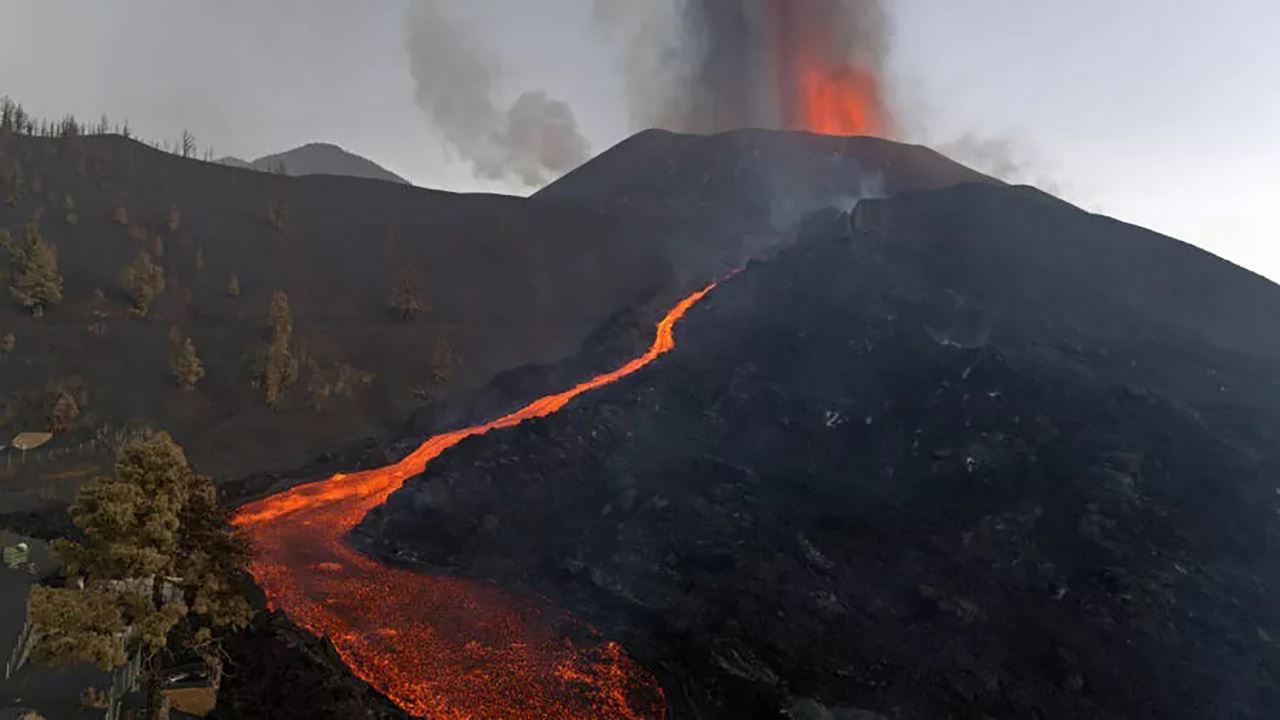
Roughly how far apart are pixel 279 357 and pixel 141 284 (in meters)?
21.8

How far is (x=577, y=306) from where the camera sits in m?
108

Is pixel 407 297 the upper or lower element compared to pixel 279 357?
upper

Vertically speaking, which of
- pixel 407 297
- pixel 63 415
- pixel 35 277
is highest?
pixel 407 297

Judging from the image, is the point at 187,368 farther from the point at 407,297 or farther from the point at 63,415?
the point at 407,297

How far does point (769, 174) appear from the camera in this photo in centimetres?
14950

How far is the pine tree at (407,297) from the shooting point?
99562 mm

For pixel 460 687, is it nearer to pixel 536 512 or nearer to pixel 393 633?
pixel 393 633

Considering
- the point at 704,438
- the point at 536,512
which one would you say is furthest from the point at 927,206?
the point at 536,512

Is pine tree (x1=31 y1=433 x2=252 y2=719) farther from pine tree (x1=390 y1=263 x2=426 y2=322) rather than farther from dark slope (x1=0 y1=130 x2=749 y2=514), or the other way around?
pine tree (x1=390 y1=263 x2=426 y2=322)

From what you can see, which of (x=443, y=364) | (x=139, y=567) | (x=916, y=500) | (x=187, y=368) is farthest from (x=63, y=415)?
(x=916, y=500)

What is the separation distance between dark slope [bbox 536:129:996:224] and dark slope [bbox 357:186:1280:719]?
163ft

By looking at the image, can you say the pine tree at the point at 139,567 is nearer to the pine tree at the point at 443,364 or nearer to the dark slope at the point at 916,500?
the dark slope at the point at 916,500

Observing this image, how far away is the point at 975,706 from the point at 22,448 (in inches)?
2794

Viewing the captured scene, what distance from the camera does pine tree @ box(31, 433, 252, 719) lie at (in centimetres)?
2083
